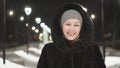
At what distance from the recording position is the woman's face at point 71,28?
3.54m

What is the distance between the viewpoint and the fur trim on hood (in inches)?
140

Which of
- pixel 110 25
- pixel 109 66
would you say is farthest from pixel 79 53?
pixel 110 25

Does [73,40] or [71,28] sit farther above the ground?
[71,28]

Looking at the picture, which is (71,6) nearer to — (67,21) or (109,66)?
(67,21)

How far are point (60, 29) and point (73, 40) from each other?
6.2 inches

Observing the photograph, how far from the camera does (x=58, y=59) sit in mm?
3623

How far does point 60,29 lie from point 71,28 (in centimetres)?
11

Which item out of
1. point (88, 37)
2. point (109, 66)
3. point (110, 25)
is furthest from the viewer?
point (110, 25)

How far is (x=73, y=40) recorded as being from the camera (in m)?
3.56

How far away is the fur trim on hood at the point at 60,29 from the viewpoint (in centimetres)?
356

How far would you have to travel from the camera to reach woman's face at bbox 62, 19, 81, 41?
11.6 ft

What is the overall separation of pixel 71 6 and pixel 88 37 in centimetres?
32

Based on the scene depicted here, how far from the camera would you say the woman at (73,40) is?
11.7 feet

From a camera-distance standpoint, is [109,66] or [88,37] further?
[109,66]
